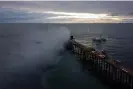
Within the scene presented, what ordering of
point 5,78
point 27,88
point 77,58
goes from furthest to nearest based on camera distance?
point 77,58, point 5,78, point 27,88

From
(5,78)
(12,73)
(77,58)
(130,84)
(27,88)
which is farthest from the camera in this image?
(77,58)

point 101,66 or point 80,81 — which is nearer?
point 80,81

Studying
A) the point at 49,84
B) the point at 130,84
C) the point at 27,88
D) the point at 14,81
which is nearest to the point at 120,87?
the point at 130,84

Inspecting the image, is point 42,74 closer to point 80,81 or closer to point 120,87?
point 80,81

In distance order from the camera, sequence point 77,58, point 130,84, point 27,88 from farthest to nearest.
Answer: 1. point 77,58
2. point 27,88
3. point 130,84

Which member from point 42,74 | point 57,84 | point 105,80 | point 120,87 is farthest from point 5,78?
point 120,87

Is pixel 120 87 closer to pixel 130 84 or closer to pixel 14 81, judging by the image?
pixel 130 84
